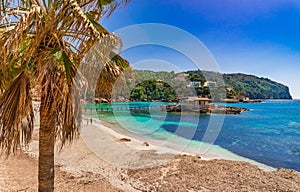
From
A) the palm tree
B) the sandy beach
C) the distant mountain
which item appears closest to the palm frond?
the palm tree

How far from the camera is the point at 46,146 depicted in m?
3.43

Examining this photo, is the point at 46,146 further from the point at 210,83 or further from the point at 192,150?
the point at 210,83

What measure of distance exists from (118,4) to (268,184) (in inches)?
278

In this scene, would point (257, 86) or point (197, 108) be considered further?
point (257, 86)

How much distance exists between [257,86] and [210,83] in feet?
329

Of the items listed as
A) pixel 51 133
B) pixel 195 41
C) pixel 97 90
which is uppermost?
pixel 195 41

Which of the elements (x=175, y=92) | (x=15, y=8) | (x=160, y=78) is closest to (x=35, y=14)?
(x=15, y=8)

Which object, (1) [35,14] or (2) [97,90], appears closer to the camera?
(1) [35,14]

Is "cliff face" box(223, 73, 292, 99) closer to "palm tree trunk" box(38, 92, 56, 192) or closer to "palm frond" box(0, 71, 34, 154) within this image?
"palm tree trunk" box(38, 92, 56, 192)

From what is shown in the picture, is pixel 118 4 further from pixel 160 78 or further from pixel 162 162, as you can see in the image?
pixel 160 78

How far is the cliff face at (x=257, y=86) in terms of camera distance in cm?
10911

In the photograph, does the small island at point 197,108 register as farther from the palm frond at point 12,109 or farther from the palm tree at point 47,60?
the palm frond at point 12,109

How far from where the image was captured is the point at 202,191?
600cm

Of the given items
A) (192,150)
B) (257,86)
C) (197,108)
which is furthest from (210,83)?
(257,86)
